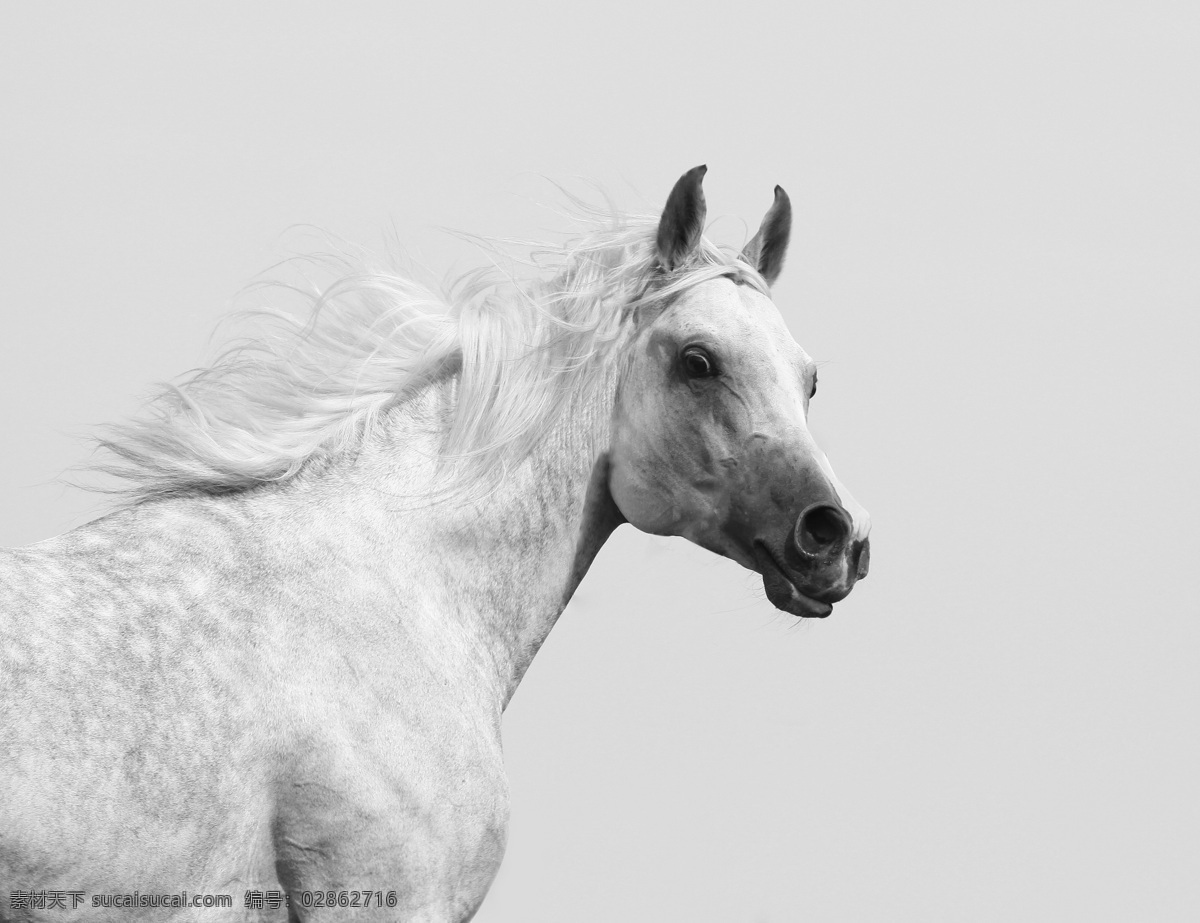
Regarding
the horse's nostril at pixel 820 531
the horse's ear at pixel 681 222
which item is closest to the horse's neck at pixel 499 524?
the horse's ear at pixel 681 222

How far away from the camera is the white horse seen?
2996 mm

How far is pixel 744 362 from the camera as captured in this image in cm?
366

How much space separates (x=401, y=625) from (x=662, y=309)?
1.22 meters

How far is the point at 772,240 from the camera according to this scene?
14.0 ft

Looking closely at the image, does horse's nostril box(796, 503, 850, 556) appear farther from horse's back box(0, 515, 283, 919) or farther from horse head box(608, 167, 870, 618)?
horse's back box(0, 515, 283, 919)

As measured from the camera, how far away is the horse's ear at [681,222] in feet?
12.5

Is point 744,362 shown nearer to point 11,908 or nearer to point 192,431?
point 192,431

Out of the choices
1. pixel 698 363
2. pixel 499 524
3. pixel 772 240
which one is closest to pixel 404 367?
pixel 499 524

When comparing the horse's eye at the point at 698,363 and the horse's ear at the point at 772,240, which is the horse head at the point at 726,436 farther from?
the horse's ear at the point at 772,240

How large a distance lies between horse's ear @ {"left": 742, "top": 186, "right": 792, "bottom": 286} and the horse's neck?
0.75m

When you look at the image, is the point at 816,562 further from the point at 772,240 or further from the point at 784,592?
the point at 772,240

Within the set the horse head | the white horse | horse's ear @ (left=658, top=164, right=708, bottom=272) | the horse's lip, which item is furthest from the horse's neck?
the horse's lip

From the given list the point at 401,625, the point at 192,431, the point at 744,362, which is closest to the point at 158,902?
the point at 401,625

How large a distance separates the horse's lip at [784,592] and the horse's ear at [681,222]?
932 mm
